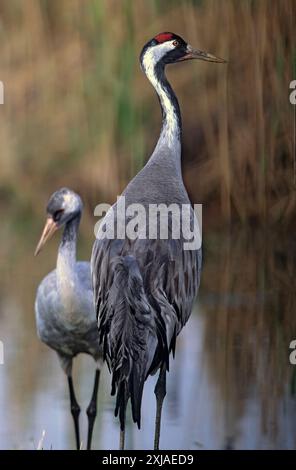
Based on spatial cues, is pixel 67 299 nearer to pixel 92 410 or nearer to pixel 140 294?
pixel 92 410

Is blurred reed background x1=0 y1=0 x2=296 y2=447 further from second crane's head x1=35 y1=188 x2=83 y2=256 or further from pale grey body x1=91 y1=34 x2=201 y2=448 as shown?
pale grey body x1=91 y1=34 x2=201 y2=448

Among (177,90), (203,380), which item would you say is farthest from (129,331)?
(177,90)

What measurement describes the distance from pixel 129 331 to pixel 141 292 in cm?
12

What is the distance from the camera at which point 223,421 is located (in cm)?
590

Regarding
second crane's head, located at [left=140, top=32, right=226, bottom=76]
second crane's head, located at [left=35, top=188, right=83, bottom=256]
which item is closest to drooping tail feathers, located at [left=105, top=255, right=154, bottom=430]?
second crane's head, located at [left=140, top=32, right=226, bottom=76]

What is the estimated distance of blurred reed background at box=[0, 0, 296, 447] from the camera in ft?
26.8

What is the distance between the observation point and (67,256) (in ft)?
18.1

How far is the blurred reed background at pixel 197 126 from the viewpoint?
8.18m

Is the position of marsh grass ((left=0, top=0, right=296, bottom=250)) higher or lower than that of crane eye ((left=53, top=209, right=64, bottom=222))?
higher

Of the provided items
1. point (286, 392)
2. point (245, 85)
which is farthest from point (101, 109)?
point (286, 392)

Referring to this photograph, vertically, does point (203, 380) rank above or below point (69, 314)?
below

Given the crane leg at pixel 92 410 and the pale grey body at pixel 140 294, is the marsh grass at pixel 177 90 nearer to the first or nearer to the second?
the crane leg at pixel 92 410

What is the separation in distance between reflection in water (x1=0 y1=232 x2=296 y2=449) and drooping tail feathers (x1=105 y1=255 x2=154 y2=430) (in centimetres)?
173


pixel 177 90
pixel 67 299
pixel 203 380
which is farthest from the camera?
pixel 177 90
